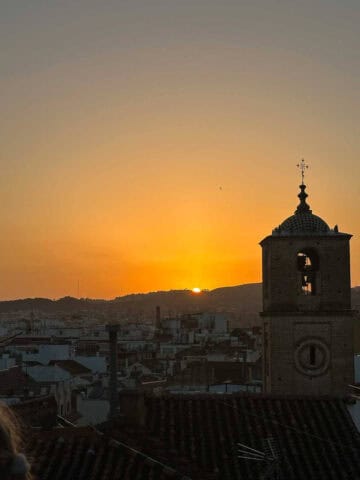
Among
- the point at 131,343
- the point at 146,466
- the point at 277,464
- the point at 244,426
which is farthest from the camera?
the point at 131,343

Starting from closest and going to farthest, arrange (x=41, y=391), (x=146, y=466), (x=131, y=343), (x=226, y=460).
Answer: (x=146, y=466), (x=226, y=460), (x=41, y=391), (x=131, y=343)

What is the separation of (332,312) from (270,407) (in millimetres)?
11337

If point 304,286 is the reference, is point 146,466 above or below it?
below

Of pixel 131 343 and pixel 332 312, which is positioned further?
pixel 131 343

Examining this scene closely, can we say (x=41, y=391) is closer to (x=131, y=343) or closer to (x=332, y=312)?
(x=332, y=312)

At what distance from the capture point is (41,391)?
36.6m

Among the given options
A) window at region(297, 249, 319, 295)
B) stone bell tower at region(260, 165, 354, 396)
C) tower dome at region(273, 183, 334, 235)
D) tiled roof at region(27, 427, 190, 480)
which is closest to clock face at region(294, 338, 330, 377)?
stone bell tower at region(260, 165, 354, 396)

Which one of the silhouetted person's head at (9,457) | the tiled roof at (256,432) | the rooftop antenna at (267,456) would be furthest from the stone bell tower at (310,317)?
the silhouetted person's head at (9,457)

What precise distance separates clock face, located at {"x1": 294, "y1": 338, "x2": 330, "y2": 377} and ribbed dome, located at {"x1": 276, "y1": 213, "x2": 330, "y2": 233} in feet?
10.6

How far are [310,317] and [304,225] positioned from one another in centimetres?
275

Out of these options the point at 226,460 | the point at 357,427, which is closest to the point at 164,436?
the point at 226,460

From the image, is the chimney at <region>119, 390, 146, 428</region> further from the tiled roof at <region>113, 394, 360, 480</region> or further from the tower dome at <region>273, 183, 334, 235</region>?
the tower dome at <region>273, 183, 334, 235</region>

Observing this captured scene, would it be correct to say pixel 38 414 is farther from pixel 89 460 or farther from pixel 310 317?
pixel 310 317

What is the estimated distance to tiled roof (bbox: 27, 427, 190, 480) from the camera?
26.9 ft
